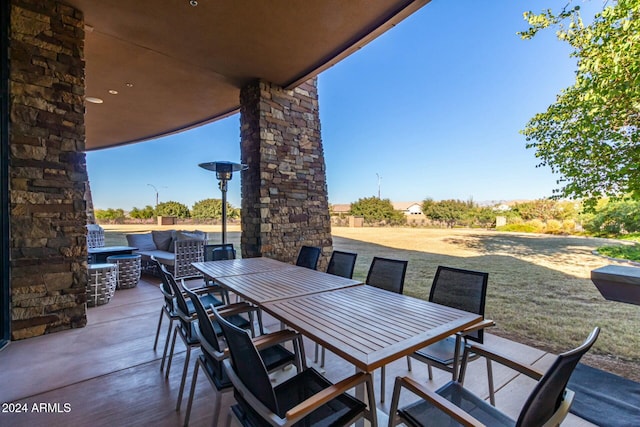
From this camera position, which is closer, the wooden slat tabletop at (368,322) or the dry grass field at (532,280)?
the wooden slat tabletop at (368,322)

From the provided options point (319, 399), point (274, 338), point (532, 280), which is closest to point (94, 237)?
point (274, 338)

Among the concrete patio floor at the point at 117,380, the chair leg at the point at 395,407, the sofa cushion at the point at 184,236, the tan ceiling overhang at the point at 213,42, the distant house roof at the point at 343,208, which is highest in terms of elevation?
the tan ceiling overhang at the point at 213,42

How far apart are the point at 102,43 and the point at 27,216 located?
7.79 feet

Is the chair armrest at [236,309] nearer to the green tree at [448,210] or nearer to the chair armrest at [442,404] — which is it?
the chair armrest at [442,404]

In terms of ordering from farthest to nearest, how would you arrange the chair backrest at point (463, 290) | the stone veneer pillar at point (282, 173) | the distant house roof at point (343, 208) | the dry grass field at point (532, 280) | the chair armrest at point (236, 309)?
the distant house roof at point (343, 208)
the stone veneer pillar at point (282, 173)
the dry grass field at point (532, 280)
the chair armrest at point (236, 309)
the chair backrest at point (463, 290)

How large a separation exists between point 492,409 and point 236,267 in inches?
96.9

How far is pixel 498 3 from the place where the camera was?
485 centimetres

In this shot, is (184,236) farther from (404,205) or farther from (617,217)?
(617,217)

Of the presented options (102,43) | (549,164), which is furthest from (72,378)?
(549,164)

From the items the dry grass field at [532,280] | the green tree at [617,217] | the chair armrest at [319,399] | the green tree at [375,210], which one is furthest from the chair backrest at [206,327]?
the green tree at [375,210]

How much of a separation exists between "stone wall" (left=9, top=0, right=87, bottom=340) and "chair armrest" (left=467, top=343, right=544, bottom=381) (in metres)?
3.93

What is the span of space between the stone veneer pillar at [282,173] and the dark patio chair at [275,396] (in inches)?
123

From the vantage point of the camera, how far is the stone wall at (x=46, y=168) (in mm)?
2801

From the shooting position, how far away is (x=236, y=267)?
3012 mm
